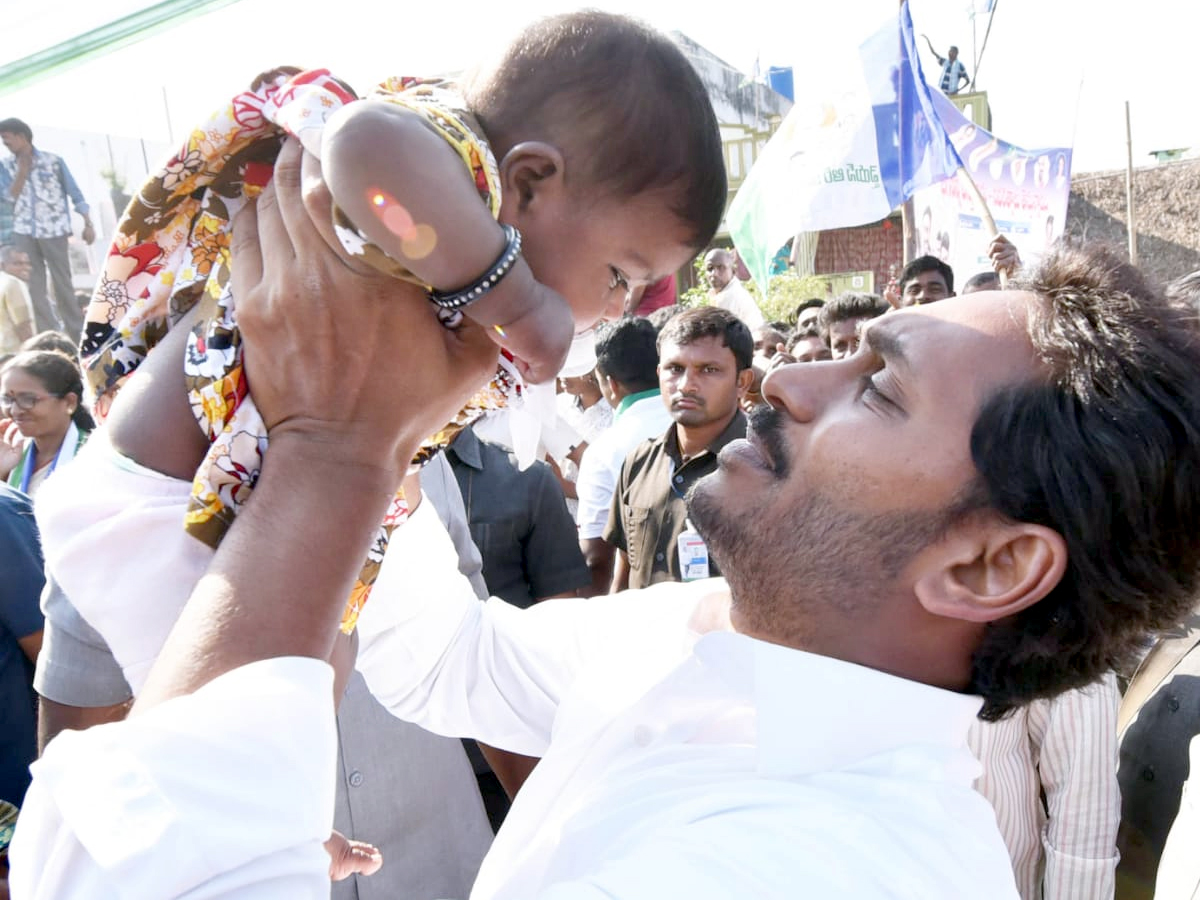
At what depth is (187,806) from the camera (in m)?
0.93

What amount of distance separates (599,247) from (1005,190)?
7.77 meters

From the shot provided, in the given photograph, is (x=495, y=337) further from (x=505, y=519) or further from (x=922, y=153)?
(x=922, y=153)

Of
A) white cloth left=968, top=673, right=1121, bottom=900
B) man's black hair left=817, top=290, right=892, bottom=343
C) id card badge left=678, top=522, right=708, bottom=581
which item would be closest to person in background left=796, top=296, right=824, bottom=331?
man's black hair left=817, top=290, right=892, bottom=343

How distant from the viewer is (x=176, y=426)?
53.1 inches

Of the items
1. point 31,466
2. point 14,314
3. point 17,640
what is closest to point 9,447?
point 31,466

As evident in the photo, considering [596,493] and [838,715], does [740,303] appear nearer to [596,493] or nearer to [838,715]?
[596,493]

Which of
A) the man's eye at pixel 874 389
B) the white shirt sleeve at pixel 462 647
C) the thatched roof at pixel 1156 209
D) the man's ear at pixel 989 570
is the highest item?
the man's eye at pixel 874 389

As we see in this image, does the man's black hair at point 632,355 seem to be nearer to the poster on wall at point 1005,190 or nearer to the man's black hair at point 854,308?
the man's black hair at point 854,308

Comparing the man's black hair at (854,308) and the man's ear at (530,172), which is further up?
the man's ear at (530,172)

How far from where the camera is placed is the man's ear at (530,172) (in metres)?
1.53

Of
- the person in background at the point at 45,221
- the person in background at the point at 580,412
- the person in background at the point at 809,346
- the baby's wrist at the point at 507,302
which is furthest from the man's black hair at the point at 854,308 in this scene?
the person in background at the point at 45,221

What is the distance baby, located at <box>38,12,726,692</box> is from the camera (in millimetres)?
1227

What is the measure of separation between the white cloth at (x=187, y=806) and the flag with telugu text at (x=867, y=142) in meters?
6.83

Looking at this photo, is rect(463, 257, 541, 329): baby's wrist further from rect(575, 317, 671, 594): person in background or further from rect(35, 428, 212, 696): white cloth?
rect(575, 317, 671, 594): person in background
